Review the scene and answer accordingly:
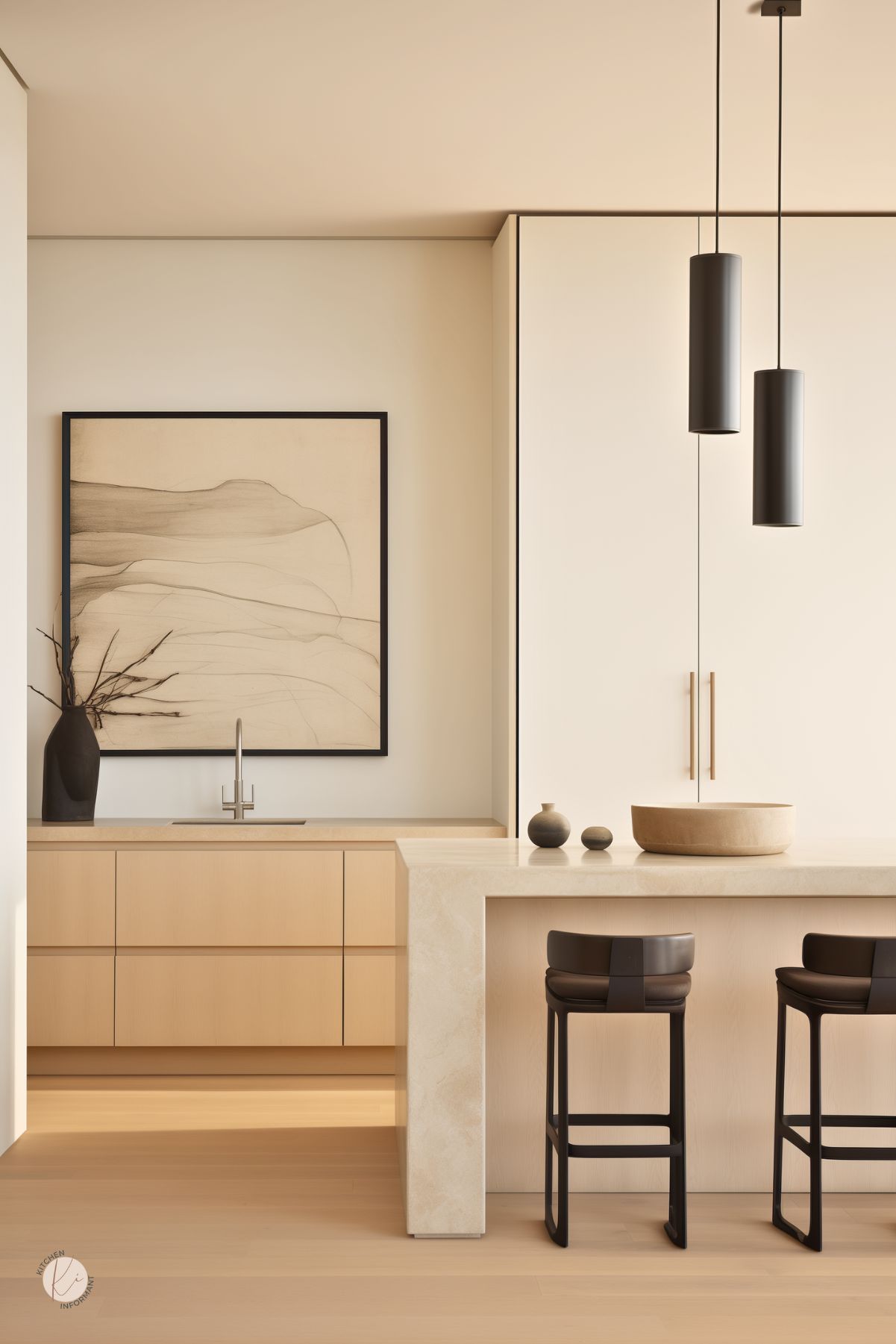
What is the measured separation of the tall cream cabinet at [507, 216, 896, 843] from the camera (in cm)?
473

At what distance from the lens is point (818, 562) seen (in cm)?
480

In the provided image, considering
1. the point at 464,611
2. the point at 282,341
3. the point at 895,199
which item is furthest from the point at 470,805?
the point at 895,199

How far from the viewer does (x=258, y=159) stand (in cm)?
438

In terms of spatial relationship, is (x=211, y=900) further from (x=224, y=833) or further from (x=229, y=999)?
(x=229, y=999)

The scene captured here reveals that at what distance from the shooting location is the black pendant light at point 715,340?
3.07 metres

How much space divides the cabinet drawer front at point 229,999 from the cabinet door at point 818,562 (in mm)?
1701

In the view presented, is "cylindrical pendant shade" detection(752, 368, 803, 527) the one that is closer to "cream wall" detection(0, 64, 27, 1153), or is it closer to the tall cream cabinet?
the tall cream cabinet

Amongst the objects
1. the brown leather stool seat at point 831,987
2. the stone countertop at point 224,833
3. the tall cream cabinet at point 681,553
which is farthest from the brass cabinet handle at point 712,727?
the brown leather stool seat at point 831,987

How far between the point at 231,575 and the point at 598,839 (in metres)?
2.28

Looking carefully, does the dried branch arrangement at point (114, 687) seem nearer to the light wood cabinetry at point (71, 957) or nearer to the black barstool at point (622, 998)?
the light wood cabinetry at point (71, 957)

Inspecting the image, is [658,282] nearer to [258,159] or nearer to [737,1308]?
[258,159]

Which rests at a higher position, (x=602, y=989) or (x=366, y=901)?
(x=602, y=989)

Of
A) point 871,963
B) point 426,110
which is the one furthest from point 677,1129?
point 426,110

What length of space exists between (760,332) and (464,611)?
1590mm
